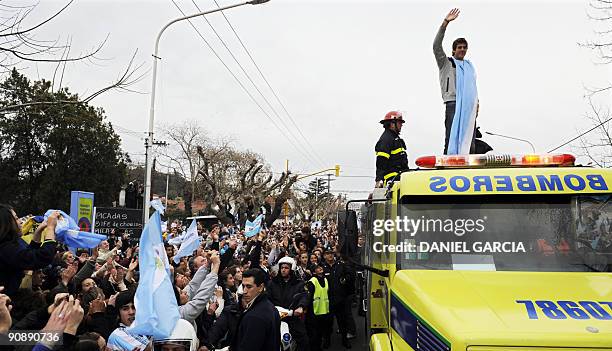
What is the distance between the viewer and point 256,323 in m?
4.39

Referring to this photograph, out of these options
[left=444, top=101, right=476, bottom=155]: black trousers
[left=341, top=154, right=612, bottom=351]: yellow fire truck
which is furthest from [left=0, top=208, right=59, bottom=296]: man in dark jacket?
[left=444, top=101, right=476, bottom=155]: black trousers

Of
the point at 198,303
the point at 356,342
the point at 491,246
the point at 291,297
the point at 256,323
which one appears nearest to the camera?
the point at 491,246

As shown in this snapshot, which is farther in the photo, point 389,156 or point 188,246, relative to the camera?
point 188,246

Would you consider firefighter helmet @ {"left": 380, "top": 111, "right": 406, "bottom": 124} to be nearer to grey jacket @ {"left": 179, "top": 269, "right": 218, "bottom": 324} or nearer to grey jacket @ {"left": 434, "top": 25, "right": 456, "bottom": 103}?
grey jacket @ {"left": 434, "top": 25, "right": 456, "bottom": 103}

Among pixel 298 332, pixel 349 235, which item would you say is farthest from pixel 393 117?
pixel 298 332

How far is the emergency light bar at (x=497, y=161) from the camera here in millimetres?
4695

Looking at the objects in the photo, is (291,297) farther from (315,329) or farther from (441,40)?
(441,40)

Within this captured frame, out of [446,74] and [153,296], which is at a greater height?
[446,74]

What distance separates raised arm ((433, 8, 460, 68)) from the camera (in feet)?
20.2

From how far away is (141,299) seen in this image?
13.6 feet

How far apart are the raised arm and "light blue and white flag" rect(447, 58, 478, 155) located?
0.26 m

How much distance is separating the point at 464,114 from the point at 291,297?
363 cm

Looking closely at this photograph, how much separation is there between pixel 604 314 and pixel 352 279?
6.65 metres

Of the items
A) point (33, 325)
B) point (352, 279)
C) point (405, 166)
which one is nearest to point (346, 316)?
point (352, 279)
